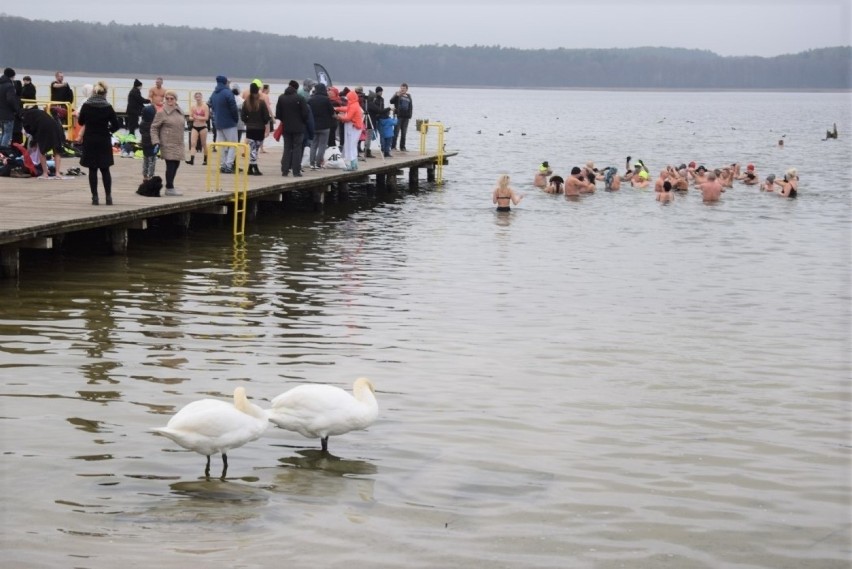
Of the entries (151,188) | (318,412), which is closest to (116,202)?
(151,188)

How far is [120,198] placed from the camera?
1938cm

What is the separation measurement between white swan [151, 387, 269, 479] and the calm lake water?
0.29 metres

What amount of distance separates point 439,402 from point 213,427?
9.96 ft

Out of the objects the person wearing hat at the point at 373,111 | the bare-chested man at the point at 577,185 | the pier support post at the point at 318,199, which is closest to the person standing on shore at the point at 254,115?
the pier support post at the point at 318,199

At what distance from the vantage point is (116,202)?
18.8 metres

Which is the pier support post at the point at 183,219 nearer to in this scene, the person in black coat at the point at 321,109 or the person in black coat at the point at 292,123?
the person in black coat at the point at 292,123

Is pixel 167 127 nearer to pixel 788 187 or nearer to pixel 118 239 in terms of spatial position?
pixel 118 239

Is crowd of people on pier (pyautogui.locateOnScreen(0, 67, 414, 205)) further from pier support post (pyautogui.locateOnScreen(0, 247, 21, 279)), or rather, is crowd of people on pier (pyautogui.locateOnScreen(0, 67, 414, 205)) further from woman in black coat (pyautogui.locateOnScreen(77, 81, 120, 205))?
→ pier support post (pyautogui.locateOnScreen(0, 247, 21, 279))

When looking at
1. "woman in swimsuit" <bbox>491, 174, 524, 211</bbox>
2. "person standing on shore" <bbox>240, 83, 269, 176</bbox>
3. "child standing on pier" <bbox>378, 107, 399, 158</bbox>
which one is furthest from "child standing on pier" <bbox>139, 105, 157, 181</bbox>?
"child standing on pier" <bbox>378, 107, 399, 158</bbox>

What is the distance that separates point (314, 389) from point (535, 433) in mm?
2092

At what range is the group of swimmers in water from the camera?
104ft

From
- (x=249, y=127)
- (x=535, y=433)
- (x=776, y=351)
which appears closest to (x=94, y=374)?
(x=535, y=433)

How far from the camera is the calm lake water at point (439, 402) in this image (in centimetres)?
759

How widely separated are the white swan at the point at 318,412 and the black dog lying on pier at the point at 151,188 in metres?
11.4
